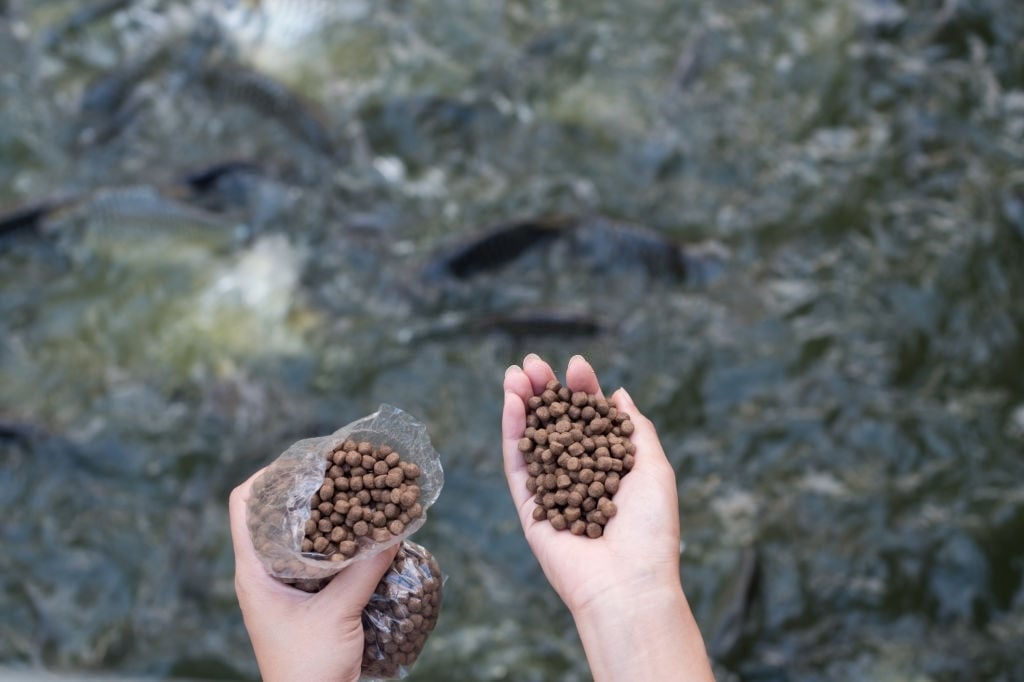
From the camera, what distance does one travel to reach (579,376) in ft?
5.64

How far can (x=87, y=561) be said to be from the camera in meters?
2.98

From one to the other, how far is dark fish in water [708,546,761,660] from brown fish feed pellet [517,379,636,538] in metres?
1.17

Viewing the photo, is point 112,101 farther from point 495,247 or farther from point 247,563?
point 247,563

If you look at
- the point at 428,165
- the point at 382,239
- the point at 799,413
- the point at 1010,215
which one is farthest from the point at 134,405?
the point at 1010,215

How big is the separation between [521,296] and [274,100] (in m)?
1.49

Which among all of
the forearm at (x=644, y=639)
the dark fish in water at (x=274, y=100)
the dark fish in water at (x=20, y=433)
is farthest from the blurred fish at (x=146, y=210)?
the forearm at (x=644, y=639)

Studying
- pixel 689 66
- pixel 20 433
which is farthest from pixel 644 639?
pixel 689 66

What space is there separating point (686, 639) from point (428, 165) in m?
2.80

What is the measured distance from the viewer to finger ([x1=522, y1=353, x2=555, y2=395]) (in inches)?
68.1

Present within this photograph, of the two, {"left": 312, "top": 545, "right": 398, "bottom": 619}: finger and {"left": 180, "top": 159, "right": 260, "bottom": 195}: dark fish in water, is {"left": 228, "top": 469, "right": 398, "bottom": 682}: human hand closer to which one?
{"left": 312, "top": 545, "right": 398, "bottom": 619}: finger

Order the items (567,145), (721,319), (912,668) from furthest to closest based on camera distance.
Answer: (567,145) < (721,319) < (912,668)

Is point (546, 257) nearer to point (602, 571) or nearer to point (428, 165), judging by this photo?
point (428, 165)

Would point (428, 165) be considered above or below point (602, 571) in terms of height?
below

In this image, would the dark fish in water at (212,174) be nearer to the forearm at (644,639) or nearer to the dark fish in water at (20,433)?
the dark fish in water at (20,433)
